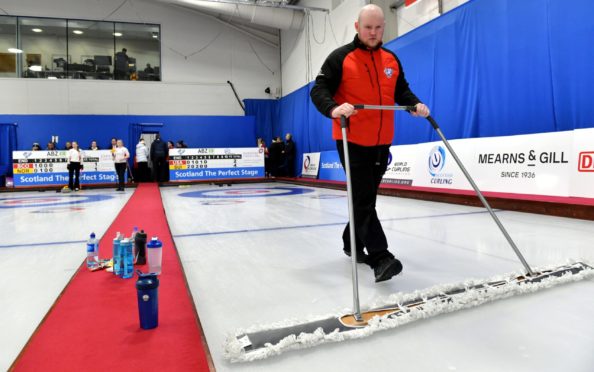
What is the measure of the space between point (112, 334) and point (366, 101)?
157 cm

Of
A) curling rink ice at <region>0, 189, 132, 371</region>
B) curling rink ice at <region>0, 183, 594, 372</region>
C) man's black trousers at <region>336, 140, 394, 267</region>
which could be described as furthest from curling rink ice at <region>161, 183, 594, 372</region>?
curling rink ice at <region>0, 189, 132, 371</region>

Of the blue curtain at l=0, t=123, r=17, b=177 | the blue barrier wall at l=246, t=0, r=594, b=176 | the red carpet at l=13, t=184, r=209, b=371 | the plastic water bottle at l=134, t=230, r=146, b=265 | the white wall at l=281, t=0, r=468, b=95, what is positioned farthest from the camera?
the blue curtain at l=0, t=123, r=17, b=177

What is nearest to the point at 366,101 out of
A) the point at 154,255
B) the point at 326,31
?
the point at 154,255

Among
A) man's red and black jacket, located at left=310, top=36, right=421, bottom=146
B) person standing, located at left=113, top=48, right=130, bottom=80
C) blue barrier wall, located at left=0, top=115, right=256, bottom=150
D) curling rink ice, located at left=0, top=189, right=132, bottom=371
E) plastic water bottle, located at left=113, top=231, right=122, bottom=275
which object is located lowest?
curling rink ice, located at left=0, top=189, right=132, bottom=371

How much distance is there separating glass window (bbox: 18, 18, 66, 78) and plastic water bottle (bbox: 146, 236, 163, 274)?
15.9 meters

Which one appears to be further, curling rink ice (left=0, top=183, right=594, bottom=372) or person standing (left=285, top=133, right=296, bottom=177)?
person standing (left=285, top=133, right=296, bottom=177)

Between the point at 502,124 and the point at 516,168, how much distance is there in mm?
1252

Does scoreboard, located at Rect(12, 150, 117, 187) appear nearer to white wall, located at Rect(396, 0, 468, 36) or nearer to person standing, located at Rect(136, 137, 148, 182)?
person standing, located at Rect(136, 137, 148, 182)

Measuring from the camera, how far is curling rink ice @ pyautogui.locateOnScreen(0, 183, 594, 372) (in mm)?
1239

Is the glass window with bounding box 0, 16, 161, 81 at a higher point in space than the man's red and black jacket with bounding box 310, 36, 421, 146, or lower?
higher

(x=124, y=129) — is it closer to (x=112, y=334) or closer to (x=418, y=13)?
(x=418, y=13)

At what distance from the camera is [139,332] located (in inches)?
55.2

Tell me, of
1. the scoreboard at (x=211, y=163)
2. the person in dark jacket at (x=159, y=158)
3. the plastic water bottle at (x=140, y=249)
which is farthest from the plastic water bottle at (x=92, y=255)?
the person in dark jacket at (x=159, y=158)

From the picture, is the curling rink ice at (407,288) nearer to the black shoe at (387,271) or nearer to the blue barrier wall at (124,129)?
the black shoe at (387,271)
